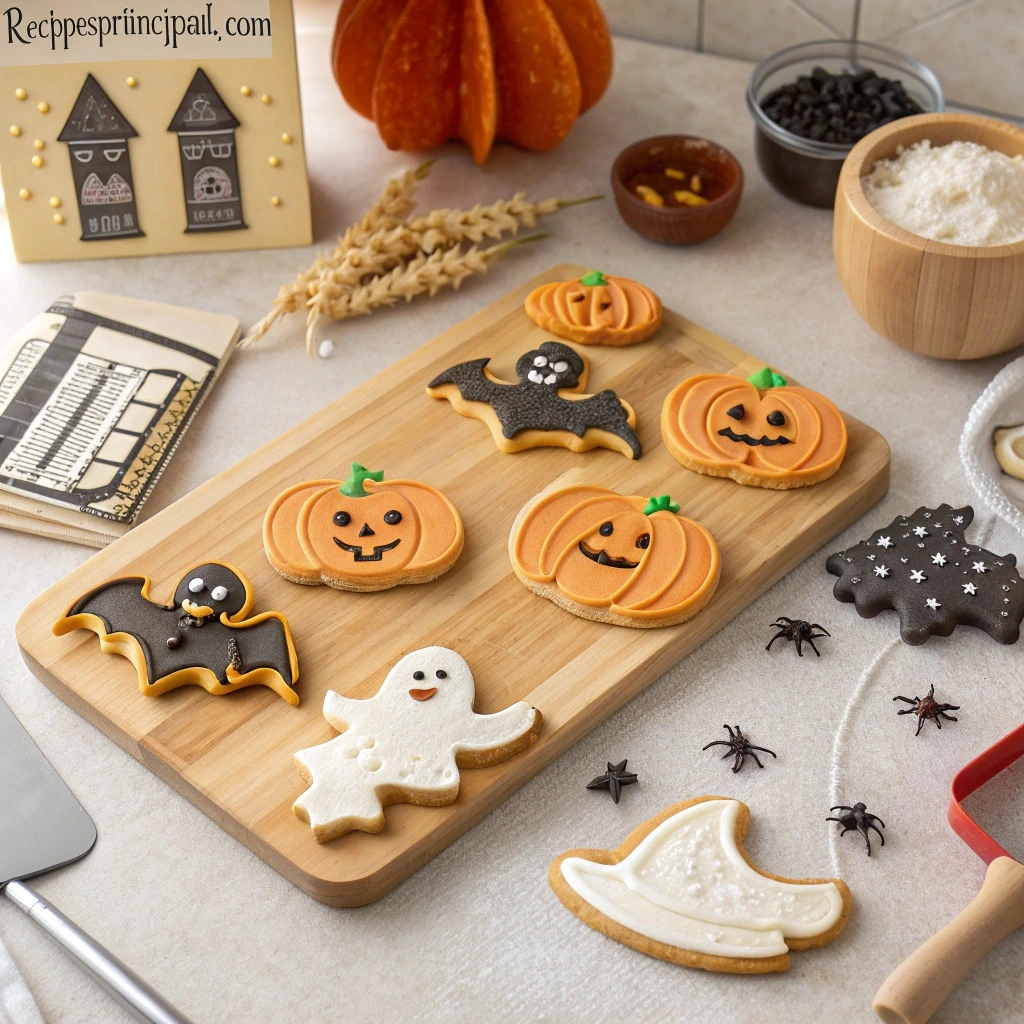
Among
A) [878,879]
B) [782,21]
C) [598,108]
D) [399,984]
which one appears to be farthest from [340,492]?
[782,21]

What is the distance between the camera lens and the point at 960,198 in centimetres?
140

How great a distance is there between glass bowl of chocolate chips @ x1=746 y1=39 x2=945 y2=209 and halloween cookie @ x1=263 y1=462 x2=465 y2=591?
0.77 meters

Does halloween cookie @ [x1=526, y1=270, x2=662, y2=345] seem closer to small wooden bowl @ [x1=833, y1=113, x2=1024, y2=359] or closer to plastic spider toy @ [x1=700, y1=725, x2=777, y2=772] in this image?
small wooden bowl @ [x1=833, y1=113, x2=1024, y2=359]

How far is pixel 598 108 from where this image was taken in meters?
1.94

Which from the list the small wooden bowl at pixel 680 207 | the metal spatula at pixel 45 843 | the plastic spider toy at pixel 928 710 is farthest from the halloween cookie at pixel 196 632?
the small wooden bowl at pixel 680 207

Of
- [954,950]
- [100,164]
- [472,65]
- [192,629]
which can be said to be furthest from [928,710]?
[100,164]

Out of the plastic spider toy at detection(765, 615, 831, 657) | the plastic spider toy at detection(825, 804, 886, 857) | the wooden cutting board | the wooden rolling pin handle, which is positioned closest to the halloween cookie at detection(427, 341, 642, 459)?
the wooden cutting board

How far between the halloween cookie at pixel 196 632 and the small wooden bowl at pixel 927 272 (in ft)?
2.56

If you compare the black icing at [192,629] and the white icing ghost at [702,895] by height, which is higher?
the black icing at [192,629]

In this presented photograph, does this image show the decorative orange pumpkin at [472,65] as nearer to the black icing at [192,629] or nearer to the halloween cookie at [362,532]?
the halloween cookie at [362,532]

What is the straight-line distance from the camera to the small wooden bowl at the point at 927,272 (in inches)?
52.7

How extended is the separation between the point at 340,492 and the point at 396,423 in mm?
147

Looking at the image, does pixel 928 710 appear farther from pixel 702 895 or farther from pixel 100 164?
pixel 100 164

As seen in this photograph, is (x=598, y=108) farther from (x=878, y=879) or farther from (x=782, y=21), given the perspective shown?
(x=878, y=879)
